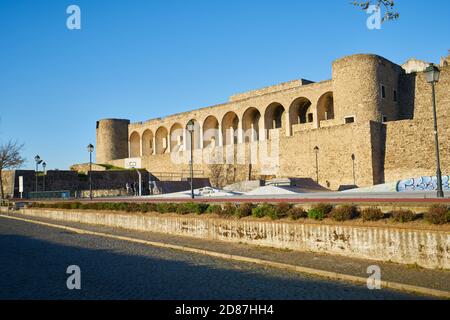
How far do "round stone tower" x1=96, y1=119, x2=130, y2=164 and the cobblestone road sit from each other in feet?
172

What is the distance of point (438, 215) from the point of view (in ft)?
25.2

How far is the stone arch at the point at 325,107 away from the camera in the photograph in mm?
38000

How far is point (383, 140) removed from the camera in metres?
29.6

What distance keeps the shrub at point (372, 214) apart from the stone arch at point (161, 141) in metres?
51.0

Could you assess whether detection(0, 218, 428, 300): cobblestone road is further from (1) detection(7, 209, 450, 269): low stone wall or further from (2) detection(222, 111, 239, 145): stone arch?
(2) detection(222, 111, 239, 145): stone arch

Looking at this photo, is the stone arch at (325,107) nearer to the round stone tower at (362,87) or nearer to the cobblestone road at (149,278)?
the round stone tower at (362,87)

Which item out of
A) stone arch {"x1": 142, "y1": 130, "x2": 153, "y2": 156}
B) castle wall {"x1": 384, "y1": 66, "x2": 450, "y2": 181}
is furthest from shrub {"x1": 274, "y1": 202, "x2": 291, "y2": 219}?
stone arch {"x1": 142, "y1": 130, "x2": 153, "y2": 156}

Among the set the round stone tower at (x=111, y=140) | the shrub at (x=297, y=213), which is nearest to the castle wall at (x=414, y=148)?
the shrub at (x=297, y=213)

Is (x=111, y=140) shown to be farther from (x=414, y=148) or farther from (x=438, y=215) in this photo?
(x=438, y=215)

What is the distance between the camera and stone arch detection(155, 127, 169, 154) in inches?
2324

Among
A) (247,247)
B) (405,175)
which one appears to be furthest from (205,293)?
(405,175)

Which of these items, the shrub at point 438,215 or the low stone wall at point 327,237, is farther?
the shrub at point 438,215

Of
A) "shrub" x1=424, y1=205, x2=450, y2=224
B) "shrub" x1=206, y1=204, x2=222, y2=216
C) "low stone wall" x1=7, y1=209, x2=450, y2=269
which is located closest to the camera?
"low stone wall" x1=7, y1=209, x2=450, y2=269
